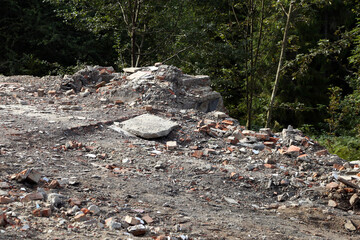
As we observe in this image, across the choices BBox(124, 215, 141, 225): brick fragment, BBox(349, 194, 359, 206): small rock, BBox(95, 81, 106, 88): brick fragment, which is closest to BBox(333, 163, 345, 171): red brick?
BBox(349, 194, 359, 206): small rock

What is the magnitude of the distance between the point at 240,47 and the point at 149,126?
6.34 metres

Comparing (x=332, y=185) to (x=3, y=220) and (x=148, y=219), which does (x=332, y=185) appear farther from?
(x=3, y=220)

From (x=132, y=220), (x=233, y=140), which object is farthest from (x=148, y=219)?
(x=233, y=140)

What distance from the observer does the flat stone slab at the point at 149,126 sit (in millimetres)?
5910

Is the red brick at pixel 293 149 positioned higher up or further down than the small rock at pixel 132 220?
further down

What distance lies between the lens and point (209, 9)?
12320 mm

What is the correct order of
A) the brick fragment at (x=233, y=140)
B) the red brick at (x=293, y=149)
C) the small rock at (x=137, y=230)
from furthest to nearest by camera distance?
the brick fragment at (x=233, y=140)
the red brick at (x=293, y=149)
the small rock at (x=137, y=230)

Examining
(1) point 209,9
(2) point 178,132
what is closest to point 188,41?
(1) point 209,9

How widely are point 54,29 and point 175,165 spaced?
1156 centimetres

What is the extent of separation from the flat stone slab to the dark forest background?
12.1 feet

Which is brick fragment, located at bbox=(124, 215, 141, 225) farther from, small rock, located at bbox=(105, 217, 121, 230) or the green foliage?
the green foliage

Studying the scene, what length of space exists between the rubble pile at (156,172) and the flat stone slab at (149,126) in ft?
0.05

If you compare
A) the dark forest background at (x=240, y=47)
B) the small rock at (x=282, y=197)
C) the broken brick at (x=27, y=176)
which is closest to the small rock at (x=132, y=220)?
the broken brick at (x=27, y=176)

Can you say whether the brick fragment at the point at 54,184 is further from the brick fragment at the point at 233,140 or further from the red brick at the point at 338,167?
the red brick at the point at 338,167
